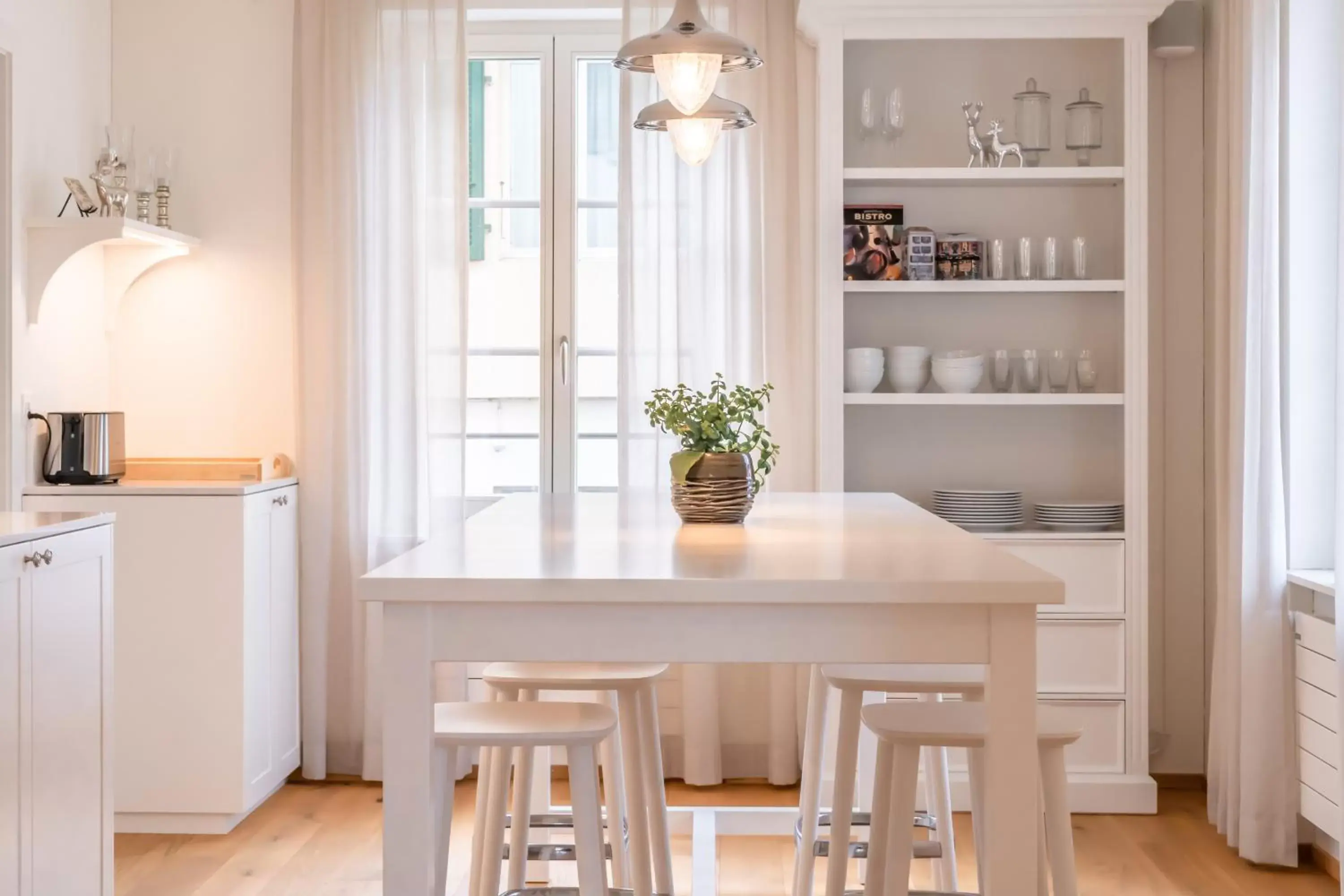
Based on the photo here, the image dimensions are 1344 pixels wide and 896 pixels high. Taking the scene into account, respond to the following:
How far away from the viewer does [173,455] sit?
426cm

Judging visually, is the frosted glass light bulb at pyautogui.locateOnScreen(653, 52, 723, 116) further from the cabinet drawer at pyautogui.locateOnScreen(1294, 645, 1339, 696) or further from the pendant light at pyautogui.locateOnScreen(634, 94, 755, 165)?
the cabinet drawer at pyautogui.locateOnScreen(1294, 645, 1339, 696)

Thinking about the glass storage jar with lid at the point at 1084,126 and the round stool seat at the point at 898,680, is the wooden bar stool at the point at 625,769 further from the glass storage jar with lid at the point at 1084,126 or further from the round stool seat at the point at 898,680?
the glass storage jar with lid at the point at 1084,126

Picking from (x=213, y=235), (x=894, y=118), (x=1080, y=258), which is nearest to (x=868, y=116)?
(x=894, y=118)

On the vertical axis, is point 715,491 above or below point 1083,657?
above

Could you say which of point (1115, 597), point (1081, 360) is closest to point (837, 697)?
point (1115, 597)

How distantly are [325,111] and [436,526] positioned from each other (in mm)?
1384

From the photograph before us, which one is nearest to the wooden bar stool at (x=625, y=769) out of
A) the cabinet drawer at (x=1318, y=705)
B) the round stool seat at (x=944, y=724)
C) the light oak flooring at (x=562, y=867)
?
the round stool seat at (x=944, y=724)

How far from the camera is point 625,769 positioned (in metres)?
2.61

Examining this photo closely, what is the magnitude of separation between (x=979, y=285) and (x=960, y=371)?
27cm

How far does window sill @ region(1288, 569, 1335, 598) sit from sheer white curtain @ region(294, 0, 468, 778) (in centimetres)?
247

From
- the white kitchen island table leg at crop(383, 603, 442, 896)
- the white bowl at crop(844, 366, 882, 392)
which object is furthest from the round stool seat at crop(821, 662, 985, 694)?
the white bowl at crop(844, 366, 882, 392)

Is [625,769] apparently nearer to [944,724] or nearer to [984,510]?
[944,724]

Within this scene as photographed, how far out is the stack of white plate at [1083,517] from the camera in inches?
155

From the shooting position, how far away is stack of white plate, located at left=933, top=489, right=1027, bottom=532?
393 centimetres
